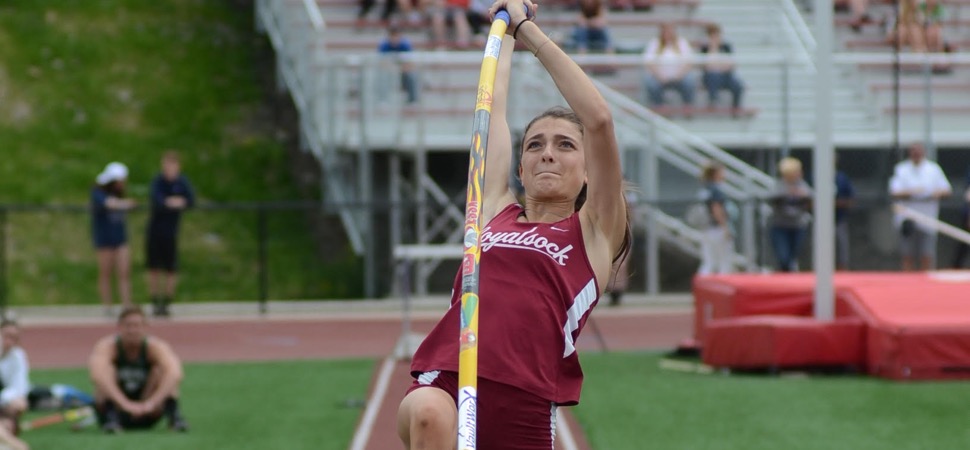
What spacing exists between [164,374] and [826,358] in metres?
5.28

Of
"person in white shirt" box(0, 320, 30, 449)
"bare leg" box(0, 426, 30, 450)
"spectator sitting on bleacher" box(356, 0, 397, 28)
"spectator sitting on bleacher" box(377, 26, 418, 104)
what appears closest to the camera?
"bare leg" box(0, 426, 30, 450)

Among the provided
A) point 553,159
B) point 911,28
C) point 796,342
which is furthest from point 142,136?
point 553,159

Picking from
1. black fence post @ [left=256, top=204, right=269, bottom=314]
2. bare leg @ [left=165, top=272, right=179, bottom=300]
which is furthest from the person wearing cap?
black fence post @ [left=256, top=204, right=269, bottom=314]

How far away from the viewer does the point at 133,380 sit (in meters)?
11.0

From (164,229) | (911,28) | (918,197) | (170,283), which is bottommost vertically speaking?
(170,283)

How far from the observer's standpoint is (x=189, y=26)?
90.5 ft

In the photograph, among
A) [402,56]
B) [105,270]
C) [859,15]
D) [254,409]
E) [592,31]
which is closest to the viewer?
[254,409]

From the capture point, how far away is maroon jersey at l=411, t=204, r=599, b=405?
468 cm

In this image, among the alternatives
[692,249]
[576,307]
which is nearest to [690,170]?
[692,249]

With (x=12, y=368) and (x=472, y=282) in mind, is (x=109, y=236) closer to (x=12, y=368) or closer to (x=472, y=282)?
(x=12, y=368)

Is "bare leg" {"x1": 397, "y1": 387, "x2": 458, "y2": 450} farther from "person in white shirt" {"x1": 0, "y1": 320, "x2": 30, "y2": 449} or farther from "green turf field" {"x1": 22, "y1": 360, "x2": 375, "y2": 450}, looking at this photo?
"person in white shirt" {"x1": 0, "y1": 320, "x2": 30, "y2": 449}

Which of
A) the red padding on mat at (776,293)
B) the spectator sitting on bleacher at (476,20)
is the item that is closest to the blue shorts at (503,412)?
the red padding on mat at (776,293)

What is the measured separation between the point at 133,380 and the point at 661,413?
3789mm

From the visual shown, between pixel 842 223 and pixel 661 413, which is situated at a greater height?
pixel 842 223
